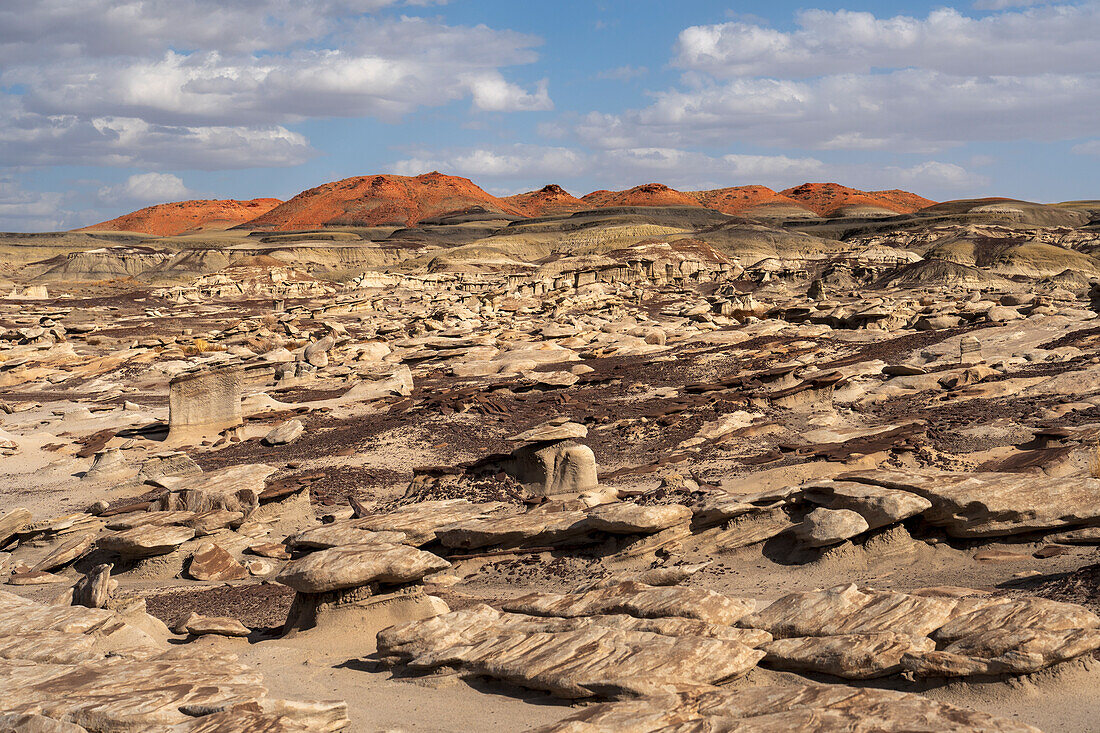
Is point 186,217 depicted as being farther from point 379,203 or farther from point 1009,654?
point 1009,654

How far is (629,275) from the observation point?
66.2 meters

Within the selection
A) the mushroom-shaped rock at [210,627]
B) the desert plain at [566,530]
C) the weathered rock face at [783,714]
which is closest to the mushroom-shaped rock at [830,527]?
the desert plain at [566,530]

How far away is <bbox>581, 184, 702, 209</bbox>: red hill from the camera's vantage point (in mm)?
166250

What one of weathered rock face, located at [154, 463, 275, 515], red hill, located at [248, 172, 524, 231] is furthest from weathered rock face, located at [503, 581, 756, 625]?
red hill, located at [248, 172, 524, 231]

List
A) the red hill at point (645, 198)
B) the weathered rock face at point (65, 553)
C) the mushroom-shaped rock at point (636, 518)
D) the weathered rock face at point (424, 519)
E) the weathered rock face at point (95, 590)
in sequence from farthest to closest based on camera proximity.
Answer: the red hill at point (645, 198) → the weathered rock face at point (65, 553) → the weathered rock face at point (424, 519) → the mushroom-shaped rock at point (636, 518) → the weathered rock face at point (95, 590)

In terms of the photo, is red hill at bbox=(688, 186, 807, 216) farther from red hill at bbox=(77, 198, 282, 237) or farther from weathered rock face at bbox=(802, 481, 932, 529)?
weathered rock face at bbox=(802, 481, 932, 529)

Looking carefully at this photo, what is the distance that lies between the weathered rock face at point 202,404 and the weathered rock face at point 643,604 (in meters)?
12.7

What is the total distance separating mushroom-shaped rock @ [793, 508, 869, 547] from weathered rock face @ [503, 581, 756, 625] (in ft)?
7.22

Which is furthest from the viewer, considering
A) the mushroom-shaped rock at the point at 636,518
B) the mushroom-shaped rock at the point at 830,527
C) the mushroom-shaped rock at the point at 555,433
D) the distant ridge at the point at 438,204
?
the distant ridge at the point at 438,204

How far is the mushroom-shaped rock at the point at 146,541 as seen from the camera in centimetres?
1102

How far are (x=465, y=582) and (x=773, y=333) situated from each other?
21.0 metres

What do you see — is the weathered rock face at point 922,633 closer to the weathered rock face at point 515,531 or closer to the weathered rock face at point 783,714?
the weathered rock face at point 783,714

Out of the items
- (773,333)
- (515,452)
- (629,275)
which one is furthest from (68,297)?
(515,452)

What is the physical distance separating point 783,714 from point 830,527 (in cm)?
447
